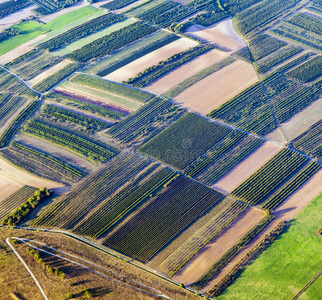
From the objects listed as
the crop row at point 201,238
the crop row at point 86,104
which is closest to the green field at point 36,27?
the crop row at point 86,104

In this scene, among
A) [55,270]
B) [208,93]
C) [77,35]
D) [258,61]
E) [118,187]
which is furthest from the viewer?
[77,35]

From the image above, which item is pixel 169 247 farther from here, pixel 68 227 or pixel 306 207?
pixel 306 207

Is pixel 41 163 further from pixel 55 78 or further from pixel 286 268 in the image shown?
pixel 286 268

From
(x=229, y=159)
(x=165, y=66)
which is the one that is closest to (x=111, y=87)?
(x=165, y=66)

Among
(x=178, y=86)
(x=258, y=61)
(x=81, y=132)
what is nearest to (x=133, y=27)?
(x=178, y=86)

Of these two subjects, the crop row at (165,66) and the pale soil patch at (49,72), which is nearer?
the crop row at (165,66)

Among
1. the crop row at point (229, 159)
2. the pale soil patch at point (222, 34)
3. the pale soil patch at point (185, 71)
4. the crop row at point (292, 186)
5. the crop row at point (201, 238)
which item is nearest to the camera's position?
the crop row at point (201, 238)

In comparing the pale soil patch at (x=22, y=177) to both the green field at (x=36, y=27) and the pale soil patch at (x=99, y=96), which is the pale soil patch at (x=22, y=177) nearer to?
the pale soil patch at (x=99, y=96)
